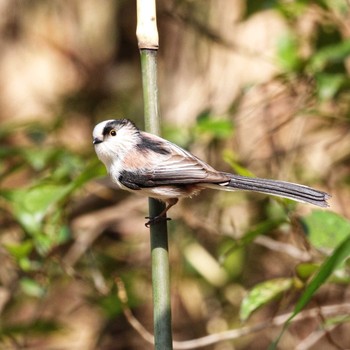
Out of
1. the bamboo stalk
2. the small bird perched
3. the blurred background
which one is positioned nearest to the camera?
the bamboo stalk

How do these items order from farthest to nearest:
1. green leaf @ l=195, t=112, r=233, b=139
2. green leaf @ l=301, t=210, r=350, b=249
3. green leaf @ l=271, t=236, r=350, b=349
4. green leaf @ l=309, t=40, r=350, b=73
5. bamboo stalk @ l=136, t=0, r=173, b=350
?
green leaf @ l=195, t=112, r=233, b=139 < green leaf @ l=309, t=40, r=350, b=73 < green leaf @ l=301, t=210, r=350, b=249 < bamboo stalk @ l=136, t=0, r=173, b=350 < green leaf @ l=271, t=236, r=350, b=349

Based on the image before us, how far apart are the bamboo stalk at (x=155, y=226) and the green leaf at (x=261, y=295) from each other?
1.96ft

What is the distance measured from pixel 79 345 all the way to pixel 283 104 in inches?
86.1

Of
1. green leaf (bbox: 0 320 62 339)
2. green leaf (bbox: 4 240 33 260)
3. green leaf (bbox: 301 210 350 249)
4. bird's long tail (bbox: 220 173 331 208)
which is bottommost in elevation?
green leaf (bbox: 0 320 62 339)

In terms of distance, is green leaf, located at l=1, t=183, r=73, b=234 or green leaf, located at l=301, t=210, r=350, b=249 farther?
green leaf, located at l=1, t=183, r=73, b=234

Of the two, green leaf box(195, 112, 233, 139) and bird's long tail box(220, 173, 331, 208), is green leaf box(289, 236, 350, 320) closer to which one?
bird's long tail box(220, 173, 331, 208)

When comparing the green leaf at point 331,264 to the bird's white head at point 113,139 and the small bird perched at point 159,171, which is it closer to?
the small bird perched at point 159,171

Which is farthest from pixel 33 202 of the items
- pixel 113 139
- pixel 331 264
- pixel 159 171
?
pixel 331 264

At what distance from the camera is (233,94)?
4.76m

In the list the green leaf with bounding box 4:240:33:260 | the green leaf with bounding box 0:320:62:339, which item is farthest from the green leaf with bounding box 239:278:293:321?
the green leaf with bounding box 0:320:62:339

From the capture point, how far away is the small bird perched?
7.93 feet

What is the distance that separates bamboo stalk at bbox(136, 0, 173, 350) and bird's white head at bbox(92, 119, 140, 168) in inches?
23.6

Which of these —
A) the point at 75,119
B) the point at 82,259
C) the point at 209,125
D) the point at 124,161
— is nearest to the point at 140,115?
the point at 75,119

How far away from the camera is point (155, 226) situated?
193 centimetres
